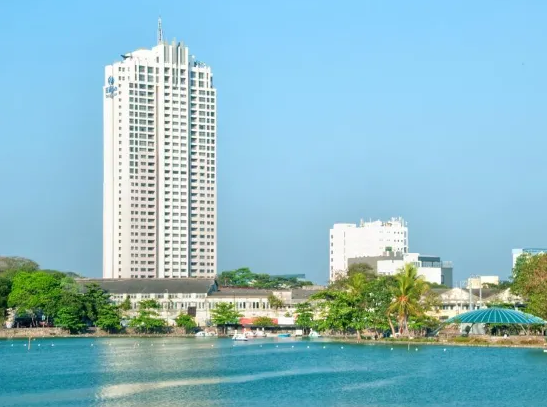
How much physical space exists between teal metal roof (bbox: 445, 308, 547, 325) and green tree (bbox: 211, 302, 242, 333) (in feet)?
120

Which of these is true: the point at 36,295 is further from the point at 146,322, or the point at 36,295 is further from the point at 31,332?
the point at 146,322

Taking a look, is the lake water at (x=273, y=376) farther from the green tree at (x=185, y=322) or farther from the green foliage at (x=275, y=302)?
the green foliage at (x=275, y=302)

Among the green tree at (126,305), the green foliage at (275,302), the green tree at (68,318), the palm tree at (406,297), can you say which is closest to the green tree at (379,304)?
the palm tree at (406,297)

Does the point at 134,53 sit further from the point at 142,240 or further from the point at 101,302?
the point at 101,302

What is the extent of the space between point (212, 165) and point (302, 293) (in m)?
34.3

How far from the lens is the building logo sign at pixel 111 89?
166288mm

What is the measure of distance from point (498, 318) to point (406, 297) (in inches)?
389

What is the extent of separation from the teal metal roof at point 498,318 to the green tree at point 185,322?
39939 mm

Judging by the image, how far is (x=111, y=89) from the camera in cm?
16700

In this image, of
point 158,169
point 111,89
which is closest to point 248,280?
point 158,169

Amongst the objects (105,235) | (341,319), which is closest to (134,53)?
(105,235)

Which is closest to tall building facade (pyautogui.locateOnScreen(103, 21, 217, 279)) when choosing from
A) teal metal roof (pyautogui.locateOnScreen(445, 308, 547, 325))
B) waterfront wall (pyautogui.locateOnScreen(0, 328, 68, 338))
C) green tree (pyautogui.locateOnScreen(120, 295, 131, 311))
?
green tree (pyautogui.locateOnScreen(120, 295, 131, 311))

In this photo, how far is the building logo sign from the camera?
16629 centimetres

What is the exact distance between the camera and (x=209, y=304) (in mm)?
138875
